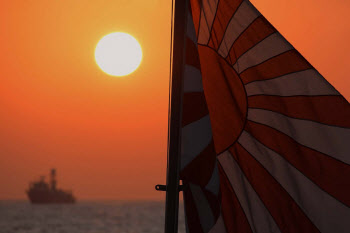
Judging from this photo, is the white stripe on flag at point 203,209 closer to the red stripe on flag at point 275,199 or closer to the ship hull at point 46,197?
the red stripe on flag at point 275,199

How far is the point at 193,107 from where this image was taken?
3.30 meters

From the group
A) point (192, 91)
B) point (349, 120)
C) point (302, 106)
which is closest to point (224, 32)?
point (192, 91)

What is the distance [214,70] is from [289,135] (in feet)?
2.17

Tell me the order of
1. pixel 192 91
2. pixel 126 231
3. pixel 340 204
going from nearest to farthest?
1. pixel 340 204
2. pixel 192 91
3. pixel 126 231

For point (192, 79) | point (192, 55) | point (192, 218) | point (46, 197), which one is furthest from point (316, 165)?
point (46, 197)

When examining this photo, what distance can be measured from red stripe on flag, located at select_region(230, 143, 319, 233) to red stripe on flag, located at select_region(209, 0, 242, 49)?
2.47 feet

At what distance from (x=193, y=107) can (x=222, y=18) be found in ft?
2.07

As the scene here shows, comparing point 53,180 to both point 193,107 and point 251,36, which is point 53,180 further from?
point 251,36

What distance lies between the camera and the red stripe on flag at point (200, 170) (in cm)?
314

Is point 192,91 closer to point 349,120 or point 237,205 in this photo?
point 237,205

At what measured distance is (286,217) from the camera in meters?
3.10

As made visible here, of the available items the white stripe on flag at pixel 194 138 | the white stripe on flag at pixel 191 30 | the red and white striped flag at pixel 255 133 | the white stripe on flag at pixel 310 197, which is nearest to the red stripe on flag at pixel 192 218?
the red and white striped flag at pixel 255 133

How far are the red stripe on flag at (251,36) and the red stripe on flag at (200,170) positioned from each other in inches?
26.8

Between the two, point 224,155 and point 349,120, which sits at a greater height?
point 349,120
